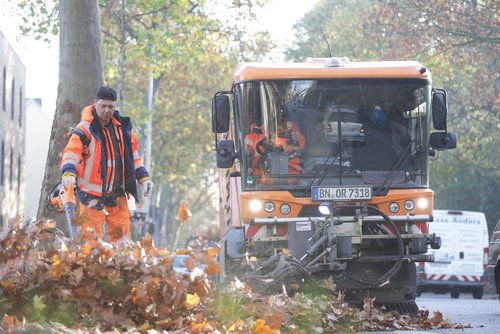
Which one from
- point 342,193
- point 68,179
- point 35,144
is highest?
point 68,179

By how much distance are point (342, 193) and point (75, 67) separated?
12.3ft

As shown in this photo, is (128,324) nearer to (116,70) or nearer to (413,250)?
(413,250)

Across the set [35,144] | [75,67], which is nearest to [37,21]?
[75,67]

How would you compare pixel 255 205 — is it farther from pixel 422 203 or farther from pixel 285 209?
pixel 422 203

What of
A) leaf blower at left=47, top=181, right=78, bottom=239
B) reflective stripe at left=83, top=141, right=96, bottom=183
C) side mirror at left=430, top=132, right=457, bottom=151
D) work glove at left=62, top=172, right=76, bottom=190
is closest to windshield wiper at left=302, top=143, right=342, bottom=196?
side mirror at left=430, top=132, right=457, bottom=151

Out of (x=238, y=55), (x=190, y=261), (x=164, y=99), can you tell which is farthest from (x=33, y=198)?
(x=190, y=261)

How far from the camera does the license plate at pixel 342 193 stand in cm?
1434

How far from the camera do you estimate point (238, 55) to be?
163ft

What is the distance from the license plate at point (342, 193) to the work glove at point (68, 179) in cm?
399

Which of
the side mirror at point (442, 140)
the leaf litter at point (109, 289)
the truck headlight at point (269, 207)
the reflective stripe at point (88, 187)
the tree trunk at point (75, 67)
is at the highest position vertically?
the tree trunk at point (75, 67)

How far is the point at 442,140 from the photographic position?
15062mm

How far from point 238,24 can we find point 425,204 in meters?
29.4

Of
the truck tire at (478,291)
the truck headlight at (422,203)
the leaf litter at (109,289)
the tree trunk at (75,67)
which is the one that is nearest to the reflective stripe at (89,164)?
the leaf litter at (109,289)

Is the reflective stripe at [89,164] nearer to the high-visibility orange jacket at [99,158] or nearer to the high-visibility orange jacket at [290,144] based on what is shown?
the high-visibility orange jacket at [99,158]
